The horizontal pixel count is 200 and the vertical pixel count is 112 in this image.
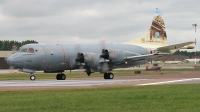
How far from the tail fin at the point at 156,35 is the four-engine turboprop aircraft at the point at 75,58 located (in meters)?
4.71

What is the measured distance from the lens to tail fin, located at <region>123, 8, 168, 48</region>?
2058 inches

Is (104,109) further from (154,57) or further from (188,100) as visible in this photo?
(154,57)

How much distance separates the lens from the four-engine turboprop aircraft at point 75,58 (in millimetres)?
40750

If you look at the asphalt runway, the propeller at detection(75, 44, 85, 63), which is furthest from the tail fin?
the asphalt runway

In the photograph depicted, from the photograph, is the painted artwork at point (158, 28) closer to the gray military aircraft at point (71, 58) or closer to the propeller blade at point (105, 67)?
the gray military aircraft at point (71, 58)

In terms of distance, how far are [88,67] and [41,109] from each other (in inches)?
1089

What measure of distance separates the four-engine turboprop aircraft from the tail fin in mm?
4711

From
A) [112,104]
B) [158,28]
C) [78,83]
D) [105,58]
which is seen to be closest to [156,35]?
[158,28]

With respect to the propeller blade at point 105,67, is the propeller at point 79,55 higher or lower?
higher

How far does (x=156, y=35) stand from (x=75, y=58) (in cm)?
1461

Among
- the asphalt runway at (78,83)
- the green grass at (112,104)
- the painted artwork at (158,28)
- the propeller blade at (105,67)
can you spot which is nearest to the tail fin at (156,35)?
the painted artwork at (158,28)

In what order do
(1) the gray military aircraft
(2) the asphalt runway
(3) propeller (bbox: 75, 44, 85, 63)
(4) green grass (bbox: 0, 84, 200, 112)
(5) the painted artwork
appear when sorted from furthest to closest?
(5) the painted artwork
(3) propeller (bbox: 75, 44, 85, 63)
(1) the gray military aircraft
(2) the asphalt runway
(4) green grass (bbox: 0, 84, 200, 112)

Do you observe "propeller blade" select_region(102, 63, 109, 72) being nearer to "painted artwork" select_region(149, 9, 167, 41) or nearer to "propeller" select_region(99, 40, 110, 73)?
"propeller" select_region(99, 40, 110, 73)

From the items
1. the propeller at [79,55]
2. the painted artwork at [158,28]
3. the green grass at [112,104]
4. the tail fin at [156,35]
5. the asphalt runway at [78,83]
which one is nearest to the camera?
the green grass at [112,104]
